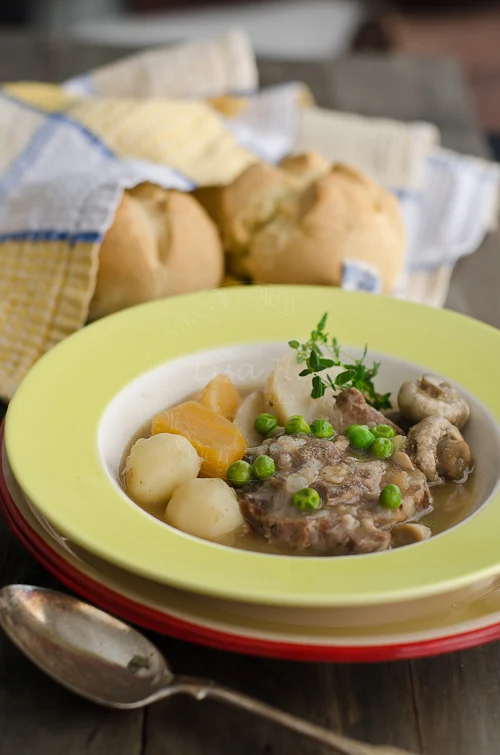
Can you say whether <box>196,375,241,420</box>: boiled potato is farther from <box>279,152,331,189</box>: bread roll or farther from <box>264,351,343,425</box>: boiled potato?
<box>279,152,331,189</box>: bread roll

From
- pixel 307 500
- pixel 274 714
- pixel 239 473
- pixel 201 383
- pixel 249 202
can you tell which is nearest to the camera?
pixel 274 714

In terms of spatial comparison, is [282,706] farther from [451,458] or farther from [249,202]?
[249,202]

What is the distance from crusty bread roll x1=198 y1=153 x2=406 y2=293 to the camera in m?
1.92

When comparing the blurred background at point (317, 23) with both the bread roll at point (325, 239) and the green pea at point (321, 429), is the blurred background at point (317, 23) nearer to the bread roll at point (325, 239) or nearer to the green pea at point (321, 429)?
the bread roll at point (325, 239)

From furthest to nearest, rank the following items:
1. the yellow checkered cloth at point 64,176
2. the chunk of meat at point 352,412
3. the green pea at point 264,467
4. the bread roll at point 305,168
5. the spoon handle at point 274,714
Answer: the bread roll at point 305,168, the yellow checkered cloth at point 64,176, the chunk of meat at point 352,412, the green pea at point 264,467, the spoon handle at point 274,714

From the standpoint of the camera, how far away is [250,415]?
147cm

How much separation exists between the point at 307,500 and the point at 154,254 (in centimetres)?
86

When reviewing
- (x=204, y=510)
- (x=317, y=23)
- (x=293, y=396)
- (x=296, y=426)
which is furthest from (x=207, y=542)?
(x=317, y=23)

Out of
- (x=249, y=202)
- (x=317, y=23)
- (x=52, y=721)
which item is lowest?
(x=317, y=23)

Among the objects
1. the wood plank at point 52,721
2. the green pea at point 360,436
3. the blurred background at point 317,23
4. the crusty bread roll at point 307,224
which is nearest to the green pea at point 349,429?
the green pea at point 360,436

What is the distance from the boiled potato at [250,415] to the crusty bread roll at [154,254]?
1.53ft

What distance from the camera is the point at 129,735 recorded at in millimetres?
1013

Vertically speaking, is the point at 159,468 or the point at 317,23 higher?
the point at 159,468

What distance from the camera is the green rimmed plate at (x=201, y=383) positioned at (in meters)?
1.02
